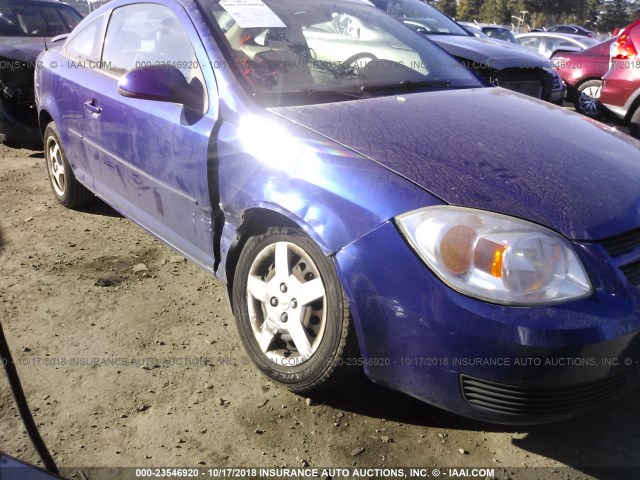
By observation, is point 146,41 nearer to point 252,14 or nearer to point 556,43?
point 252,14

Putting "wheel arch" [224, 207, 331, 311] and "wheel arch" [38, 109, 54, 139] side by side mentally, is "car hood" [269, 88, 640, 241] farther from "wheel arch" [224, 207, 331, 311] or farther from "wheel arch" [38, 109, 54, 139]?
"wheel arch" [38, 109, 54, 139]

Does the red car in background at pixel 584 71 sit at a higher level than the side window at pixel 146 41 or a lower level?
lower

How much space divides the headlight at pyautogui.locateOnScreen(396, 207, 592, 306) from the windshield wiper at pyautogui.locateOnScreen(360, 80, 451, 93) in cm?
118

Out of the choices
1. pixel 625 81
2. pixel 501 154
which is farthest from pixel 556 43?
pixel 501 154

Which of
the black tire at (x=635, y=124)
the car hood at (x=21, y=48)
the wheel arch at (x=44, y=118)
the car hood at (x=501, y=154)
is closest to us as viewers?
the car hood at (x=501, y=154)

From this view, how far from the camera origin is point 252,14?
9.66ft

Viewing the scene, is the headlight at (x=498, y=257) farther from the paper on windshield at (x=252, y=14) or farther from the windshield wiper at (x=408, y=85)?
the paper on windshield at (x=252, y=14)

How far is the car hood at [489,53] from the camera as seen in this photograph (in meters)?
6.10

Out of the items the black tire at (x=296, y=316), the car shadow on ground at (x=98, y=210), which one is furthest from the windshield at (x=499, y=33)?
the black tire at (x=296, y=316)

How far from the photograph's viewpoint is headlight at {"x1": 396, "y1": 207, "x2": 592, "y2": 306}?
1874mm

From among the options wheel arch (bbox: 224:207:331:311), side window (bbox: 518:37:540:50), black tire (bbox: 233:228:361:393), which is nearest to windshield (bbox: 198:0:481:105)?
wheel arch (bbox: 224:207:331:311)

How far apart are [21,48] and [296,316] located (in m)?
4.97

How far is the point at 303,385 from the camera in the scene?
7.84ft

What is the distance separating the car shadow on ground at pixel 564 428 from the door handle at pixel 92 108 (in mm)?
2105
